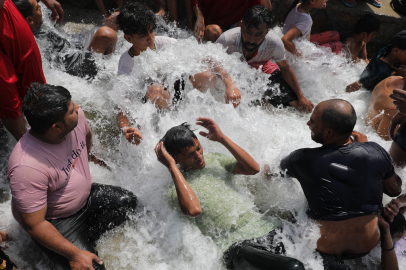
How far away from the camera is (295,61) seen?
484 cm

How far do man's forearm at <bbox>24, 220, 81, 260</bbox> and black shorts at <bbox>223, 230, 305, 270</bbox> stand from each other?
1215 mm

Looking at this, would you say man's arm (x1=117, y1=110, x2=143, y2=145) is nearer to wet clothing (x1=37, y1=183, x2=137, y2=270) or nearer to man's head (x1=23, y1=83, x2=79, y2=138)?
wet clothing (x1=37, y1=183, x2=137, y2=270)

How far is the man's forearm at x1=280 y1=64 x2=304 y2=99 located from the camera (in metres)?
4.14

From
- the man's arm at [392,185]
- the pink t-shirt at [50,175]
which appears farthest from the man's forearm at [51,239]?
the man's arm at [392,185]

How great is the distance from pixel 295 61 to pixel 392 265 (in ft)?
10.9

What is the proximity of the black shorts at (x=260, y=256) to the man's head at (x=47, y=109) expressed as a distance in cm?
167

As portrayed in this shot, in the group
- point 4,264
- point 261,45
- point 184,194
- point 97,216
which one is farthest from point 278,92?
point 4,264

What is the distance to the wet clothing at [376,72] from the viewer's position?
4207 millimetres

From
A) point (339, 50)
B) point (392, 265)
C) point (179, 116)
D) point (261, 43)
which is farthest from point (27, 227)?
point (339, 50)

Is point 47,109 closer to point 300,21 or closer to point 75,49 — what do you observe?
point 75,49

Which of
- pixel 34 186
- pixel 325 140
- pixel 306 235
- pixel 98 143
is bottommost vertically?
pixel 98 143

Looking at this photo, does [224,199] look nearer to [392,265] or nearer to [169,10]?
[392,265]

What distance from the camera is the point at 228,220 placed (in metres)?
2.51

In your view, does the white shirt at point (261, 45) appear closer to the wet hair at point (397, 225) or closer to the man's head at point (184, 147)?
the man's head at point (184, 147)
